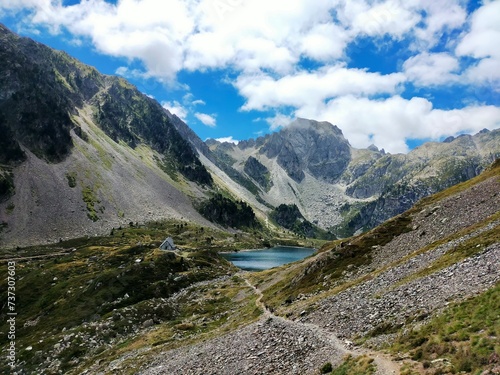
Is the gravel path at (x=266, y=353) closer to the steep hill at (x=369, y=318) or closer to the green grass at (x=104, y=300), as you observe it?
the steep hill at (x=369, y=318)

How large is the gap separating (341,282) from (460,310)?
3112 centimetres

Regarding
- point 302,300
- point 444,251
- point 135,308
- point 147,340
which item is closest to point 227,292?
point 135,308

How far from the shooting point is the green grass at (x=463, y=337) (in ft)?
65.7

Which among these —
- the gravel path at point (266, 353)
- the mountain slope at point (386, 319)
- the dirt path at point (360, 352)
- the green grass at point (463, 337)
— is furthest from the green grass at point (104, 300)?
the green grass at point (463, 337)

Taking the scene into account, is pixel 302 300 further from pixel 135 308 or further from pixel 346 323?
pixel 135 308

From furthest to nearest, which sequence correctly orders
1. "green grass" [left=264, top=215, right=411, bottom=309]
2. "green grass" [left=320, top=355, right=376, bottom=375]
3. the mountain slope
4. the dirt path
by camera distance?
"green grass" [left=264, top=215, right=411, bottom=309] → "green grass" [left=320, top=355, right=376, bottom=375] → the mountain slope → the dirt path

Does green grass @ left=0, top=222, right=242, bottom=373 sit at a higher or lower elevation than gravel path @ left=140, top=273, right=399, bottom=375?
higher

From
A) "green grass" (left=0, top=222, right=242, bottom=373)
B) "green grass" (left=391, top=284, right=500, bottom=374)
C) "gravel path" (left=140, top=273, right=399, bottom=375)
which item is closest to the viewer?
"green grass" (left=391, top=284, right=500, bottom=374)

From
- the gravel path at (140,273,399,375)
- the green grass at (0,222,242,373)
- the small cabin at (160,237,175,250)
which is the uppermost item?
the small cabin at (160,237,175,250)

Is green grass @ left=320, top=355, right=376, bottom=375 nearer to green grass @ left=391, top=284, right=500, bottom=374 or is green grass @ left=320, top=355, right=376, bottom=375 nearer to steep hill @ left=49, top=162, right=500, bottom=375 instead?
steep hill @ left=49, top=162, right=500, bottom=375

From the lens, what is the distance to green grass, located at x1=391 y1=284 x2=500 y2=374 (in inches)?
788

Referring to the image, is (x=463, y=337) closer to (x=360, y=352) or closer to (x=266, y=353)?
(x=360, y=352)

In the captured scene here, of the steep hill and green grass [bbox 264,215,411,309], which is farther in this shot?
green grass [bbox 264,215,411,309]

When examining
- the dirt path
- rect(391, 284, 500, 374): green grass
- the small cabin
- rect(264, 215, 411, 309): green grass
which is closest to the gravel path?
the dirt path
